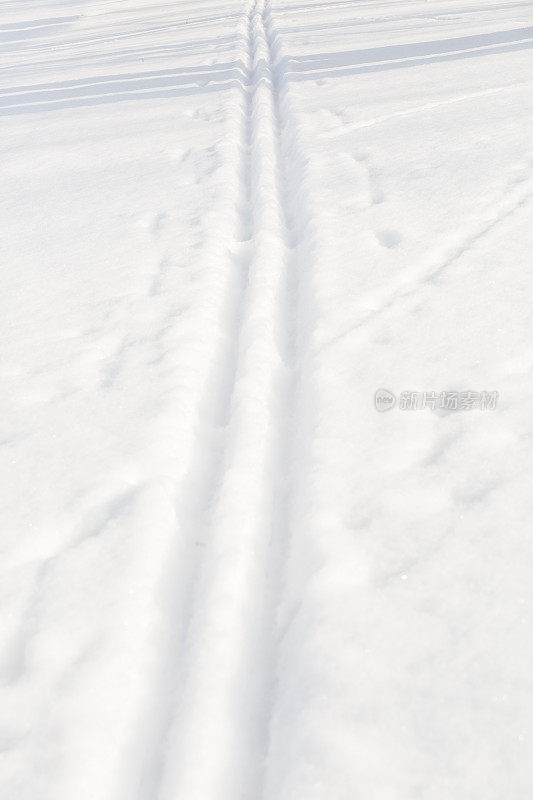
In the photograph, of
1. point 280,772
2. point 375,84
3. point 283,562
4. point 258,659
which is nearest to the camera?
point 280,772

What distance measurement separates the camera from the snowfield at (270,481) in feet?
4.92

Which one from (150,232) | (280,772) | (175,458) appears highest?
(150,232)

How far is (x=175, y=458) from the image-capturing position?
92.5 inches

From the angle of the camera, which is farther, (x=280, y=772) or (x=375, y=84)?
(x=375, y=84)

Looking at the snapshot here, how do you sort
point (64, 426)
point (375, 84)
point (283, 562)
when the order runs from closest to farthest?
1. point (283, 562)
2. point (64, 426)
3. point (375, 84)

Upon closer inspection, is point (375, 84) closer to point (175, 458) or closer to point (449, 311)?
point (449, 311)

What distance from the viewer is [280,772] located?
4.74ft

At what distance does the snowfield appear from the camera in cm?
150

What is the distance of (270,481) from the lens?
2246mm

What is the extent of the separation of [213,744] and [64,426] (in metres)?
1.35

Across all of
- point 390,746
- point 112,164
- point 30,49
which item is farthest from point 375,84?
point 30,49

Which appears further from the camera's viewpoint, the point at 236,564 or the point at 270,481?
the point at 270,481

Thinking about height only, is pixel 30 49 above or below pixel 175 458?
above

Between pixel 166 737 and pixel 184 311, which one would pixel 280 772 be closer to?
pixel 166 737
